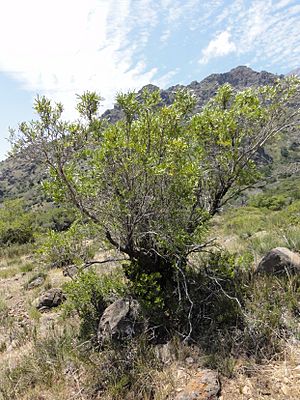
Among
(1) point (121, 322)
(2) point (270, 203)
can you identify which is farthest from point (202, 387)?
(2) point (270, 203)

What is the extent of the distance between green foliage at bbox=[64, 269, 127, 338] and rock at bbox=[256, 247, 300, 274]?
2.35 metres

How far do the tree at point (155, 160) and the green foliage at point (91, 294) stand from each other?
0.49 metres

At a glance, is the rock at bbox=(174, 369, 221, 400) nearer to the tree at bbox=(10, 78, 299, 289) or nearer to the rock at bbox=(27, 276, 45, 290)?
the tree at bbox=(10, 78, 299, 289)

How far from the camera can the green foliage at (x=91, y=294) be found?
5391 millimetres

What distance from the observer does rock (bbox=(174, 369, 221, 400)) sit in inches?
144

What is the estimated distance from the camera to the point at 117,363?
442 centimetres

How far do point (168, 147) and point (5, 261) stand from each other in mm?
12066

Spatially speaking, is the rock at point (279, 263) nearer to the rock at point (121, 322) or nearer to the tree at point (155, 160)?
the tree at point (155, 160)

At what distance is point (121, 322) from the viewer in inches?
191

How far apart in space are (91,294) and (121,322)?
890 millimetres

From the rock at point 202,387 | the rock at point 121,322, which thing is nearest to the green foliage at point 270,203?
the rock at point 121,322

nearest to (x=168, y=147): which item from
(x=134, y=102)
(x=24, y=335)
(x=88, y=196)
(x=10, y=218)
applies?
(x=134, y=102)

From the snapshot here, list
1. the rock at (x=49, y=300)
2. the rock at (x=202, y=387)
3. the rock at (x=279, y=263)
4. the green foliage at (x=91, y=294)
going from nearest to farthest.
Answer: the rock at (x=202, y=387), the rock at (x=279, y=263), the green foliage at (x=91, y=294), the rock at (x=49, y=300)

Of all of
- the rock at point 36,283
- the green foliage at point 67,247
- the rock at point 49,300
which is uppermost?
the green foliage at point 67,247
